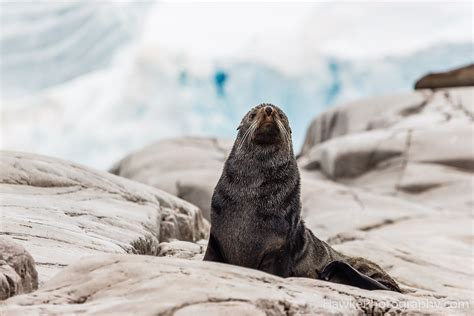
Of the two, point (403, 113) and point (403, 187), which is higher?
point (403, 113)

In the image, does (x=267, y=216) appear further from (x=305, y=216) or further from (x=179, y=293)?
(x=305, y=216)

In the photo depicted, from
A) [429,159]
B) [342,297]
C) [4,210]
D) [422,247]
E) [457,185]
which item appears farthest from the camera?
[429,159]

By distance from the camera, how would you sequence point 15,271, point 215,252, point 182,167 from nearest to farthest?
1. point 15,271
2. point 215,252
3. point 182,167

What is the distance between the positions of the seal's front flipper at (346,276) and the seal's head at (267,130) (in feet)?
3.25

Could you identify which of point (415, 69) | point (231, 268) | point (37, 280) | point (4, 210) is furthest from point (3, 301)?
point (415, 69)

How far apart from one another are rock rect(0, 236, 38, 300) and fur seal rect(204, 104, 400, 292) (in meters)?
1.44

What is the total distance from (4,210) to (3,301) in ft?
9.32

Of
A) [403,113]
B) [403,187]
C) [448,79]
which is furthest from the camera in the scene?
→ [448,79]

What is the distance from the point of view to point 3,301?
4.44 m

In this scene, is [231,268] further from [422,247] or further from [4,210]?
[422,247]

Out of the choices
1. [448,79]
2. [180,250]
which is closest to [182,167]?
[448,79]

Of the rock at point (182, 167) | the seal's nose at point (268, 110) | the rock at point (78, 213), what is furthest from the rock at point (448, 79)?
the seal's nose at point (268, 110)

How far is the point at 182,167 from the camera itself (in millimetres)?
17750

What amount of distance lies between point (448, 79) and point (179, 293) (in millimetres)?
19534
